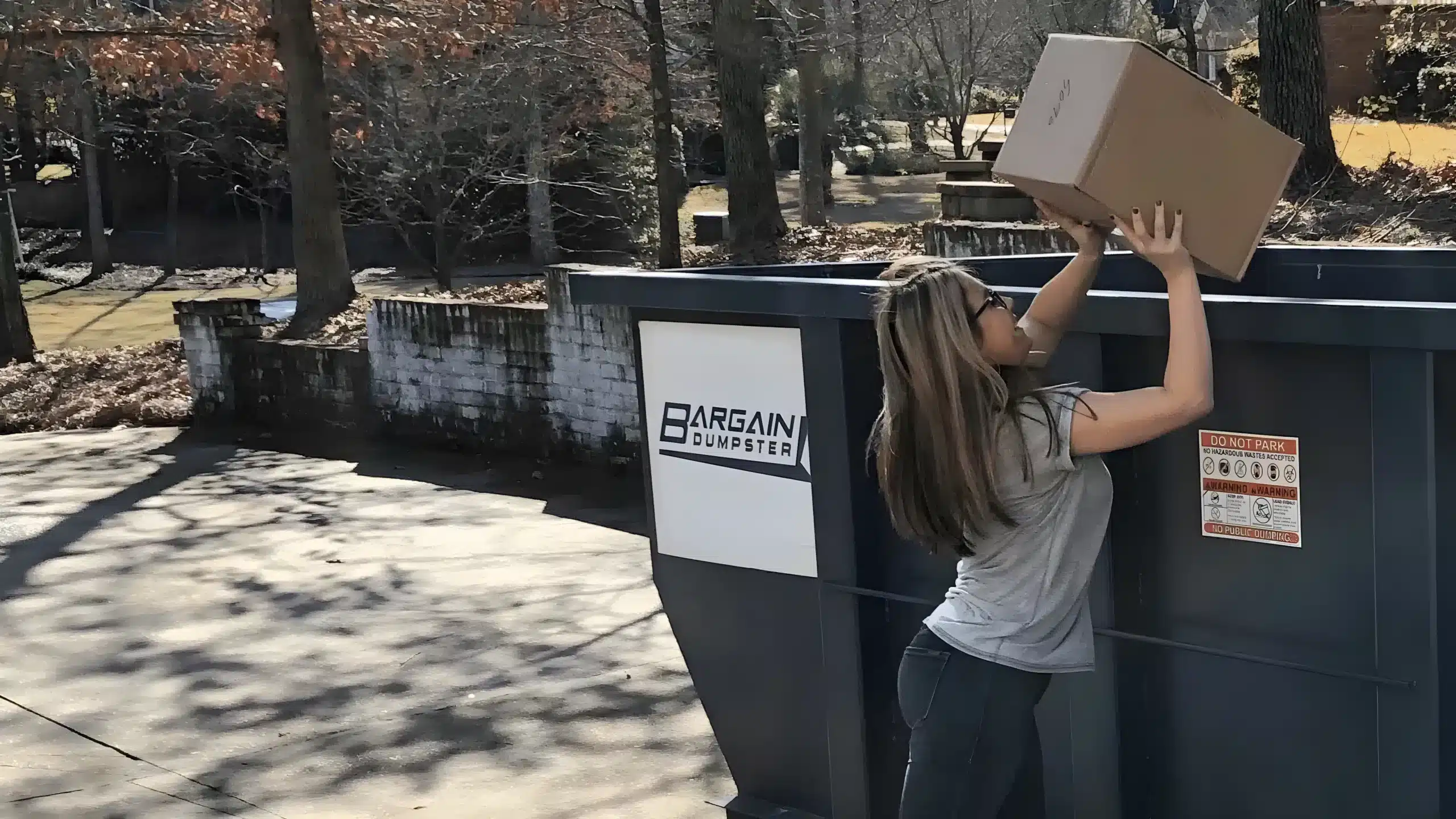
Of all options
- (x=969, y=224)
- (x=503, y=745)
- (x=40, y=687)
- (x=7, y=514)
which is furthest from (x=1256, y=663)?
(x=7, y=514)

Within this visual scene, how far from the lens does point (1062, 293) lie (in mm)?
3121

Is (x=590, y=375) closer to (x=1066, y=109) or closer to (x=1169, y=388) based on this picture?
(x=1066, y=109)

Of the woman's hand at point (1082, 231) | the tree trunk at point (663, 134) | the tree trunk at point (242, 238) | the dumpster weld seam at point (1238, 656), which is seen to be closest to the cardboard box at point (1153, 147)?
the woman's hand at point (1082, 231)

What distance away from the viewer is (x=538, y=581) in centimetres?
775

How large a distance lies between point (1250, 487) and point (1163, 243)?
561mm

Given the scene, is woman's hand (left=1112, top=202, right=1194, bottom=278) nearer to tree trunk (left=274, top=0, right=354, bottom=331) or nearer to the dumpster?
the dumpster

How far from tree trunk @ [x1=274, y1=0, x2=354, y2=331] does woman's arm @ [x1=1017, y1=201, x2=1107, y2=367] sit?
500 inches

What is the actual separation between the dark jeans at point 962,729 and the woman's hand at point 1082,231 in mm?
849

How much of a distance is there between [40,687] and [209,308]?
26.4ft

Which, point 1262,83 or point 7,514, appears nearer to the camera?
point 7,514

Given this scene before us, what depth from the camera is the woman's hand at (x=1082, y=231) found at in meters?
3.06

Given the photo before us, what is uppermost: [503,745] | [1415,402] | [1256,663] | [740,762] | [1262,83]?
[1262,83]

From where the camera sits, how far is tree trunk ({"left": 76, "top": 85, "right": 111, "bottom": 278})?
96.1 feet

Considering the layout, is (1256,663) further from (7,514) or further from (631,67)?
(631,67)
